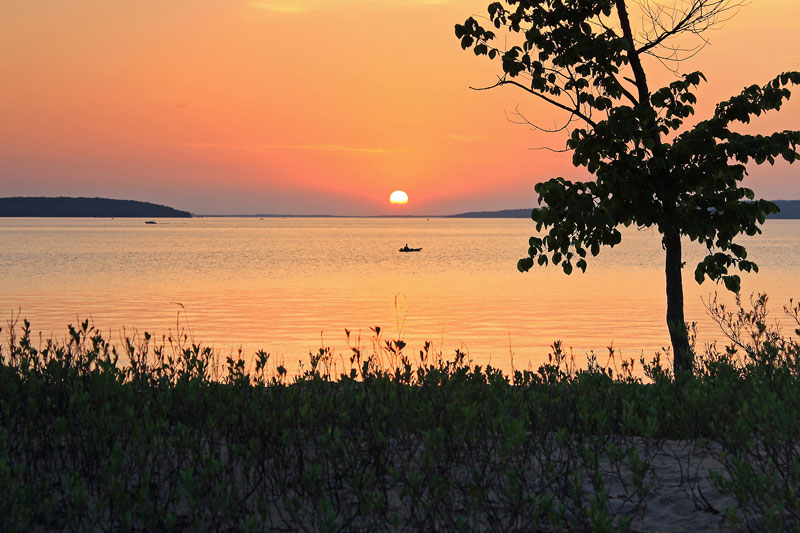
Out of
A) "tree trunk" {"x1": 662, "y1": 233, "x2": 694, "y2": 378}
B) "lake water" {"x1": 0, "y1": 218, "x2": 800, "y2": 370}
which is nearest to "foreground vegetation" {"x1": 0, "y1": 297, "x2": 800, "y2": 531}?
"tree trunk" {"x1": 662, "y1": 233, "x2": 694, "y2": 378}

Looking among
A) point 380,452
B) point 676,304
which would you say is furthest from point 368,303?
point 380,452

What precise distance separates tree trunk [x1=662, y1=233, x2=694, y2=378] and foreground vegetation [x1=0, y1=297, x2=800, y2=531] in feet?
7.00

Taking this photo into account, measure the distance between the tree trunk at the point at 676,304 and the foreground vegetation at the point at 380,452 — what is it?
7.00 feet

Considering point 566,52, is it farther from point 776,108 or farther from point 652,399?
point 652,399

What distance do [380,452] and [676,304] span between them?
24.8 feet

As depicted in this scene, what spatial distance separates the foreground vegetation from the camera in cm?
546

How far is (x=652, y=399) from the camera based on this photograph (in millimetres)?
8055

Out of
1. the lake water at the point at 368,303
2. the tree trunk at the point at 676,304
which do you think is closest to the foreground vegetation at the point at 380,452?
the tree trunk at the point at 676,304

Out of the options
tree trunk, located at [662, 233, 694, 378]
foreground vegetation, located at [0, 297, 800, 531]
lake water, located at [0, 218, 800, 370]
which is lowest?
lake water, located at [0, 218, 800, 370]

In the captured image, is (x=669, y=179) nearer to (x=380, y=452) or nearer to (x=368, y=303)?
(x=380, y=452)

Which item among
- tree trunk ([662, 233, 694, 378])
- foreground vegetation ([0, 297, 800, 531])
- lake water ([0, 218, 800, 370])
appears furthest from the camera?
lake water ([0, 218, 800, 370])

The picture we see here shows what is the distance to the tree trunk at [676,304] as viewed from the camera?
11297 millimetres

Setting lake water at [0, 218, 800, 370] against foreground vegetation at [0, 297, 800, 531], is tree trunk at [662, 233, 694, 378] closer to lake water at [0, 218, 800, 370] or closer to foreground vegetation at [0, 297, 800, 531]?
foreground vegetation at [0, 297, 800, 531]

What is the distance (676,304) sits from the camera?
1224 cm
